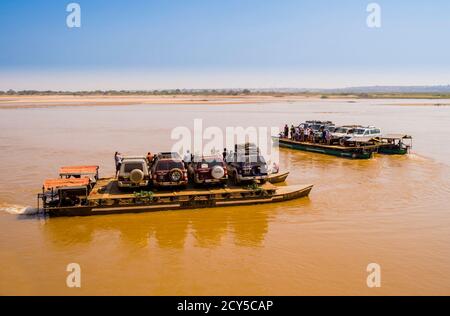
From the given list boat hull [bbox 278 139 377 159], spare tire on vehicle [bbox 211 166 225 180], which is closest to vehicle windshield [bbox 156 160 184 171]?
spare tire on vehicle [bbox 211 166 225 180]

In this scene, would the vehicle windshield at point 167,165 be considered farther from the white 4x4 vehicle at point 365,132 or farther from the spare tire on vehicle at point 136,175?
the white 4x4 vehicle at point 365,132

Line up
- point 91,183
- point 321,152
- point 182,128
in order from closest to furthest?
point 91,183 < point 321,152 < point 182,128

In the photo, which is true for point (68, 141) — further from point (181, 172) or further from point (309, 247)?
point (309, 247)

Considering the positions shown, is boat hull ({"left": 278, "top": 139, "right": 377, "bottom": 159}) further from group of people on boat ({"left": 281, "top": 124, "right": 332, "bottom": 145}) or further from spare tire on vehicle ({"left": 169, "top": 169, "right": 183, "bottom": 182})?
spare tire on vehicle ({"left": 169, "top": 169, "right": 183, "bottom": 182})

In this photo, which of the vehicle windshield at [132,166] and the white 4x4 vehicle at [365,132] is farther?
the white 4x4 vehicle at [365,132]

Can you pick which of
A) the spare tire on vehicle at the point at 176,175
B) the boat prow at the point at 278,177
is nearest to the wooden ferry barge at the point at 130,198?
the spare tire on vehicle at the point at 176,175

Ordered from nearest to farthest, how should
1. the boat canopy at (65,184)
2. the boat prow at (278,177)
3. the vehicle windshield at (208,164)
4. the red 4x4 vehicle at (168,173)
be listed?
1. the boat canopy at (65,184)
2. the red 4x4 vehicle at (168,173)
3. the vehicle windshield at (208,164)
4. the boat prow at (278,177)
